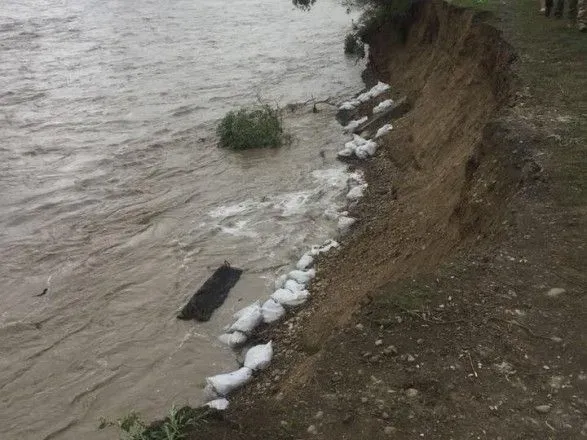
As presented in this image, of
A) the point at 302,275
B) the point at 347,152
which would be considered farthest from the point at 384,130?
the point at 302,275

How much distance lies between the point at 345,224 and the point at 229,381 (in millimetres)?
3817

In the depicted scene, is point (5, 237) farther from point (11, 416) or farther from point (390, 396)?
point (390, 396)

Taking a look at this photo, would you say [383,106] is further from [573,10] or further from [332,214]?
[332,214]

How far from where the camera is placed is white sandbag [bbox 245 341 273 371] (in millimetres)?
5703

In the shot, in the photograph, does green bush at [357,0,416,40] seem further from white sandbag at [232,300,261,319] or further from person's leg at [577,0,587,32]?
white sandbag at [232,300,261,319]

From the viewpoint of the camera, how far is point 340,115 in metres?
13.8

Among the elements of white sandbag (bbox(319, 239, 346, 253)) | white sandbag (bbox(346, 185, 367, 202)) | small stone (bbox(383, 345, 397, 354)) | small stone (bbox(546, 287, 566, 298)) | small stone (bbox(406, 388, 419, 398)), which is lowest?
white sandbag (bbox(319, 239, 346, 253))

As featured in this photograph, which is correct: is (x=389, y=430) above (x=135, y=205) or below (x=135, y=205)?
above

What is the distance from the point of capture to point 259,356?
579 centimetres

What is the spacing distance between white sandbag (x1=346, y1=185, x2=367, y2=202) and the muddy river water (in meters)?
0.25

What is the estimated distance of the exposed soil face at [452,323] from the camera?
12.6 ft

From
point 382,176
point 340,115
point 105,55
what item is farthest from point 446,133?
point 105,55

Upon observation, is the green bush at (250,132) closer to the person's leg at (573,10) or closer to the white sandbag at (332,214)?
the white sandbag at (332,214)

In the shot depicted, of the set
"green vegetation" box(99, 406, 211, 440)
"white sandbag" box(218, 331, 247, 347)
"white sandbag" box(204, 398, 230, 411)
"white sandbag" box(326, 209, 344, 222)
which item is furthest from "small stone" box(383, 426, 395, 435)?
"white sandbag" box(326, 209, 344, 222)
